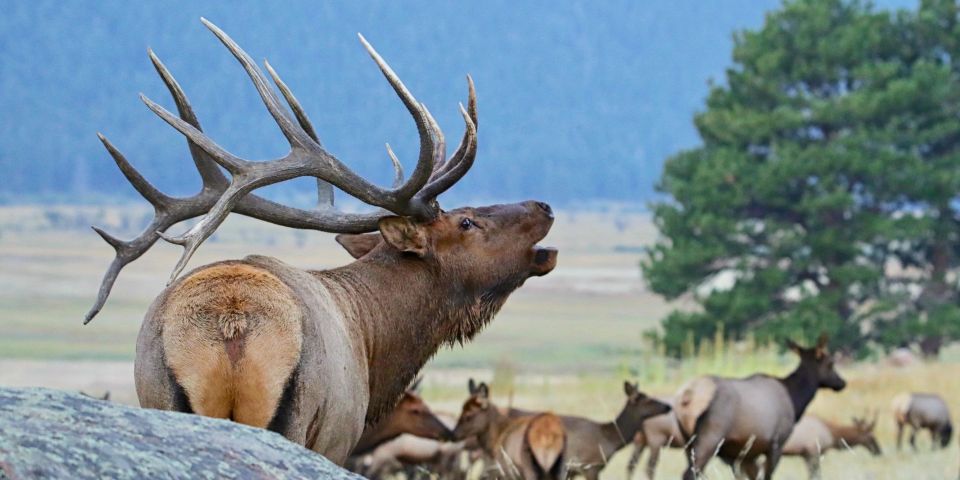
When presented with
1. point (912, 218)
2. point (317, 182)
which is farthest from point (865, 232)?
point (317, 182)

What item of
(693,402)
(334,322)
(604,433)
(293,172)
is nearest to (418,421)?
(604,433)

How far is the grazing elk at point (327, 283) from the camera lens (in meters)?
4.81

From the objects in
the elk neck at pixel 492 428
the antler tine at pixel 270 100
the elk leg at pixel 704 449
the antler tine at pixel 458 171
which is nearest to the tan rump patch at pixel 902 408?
the elk leg at pixel 704 449

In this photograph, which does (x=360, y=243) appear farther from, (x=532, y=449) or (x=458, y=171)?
(x=532, y=449)

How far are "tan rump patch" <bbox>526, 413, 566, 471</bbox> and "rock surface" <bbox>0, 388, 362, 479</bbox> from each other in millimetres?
5251

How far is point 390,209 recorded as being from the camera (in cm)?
632

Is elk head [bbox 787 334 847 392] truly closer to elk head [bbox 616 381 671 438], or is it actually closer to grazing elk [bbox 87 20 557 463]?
elk head [bbox 616 381 671 438]

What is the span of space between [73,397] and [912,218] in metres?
25.5

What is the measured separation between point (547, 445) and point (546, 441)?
0.08ft

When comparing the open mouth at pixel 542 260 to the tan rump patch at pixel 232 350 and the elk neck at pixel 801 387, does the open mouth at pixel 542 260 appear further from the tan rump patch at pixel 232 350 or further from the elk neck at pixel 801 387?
the elk neck at pixel 801 387

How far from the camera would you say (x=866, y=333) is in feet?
90.8

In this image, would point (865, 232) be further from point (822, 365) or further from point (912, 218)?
point (822, 365)

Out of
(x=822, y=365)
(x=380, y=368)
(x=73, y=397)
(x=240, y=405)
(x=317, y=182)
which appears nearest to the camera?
(x=73, y=397)

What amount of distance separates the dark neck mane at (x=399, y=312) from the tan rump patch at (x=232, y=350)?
107 centimetres
